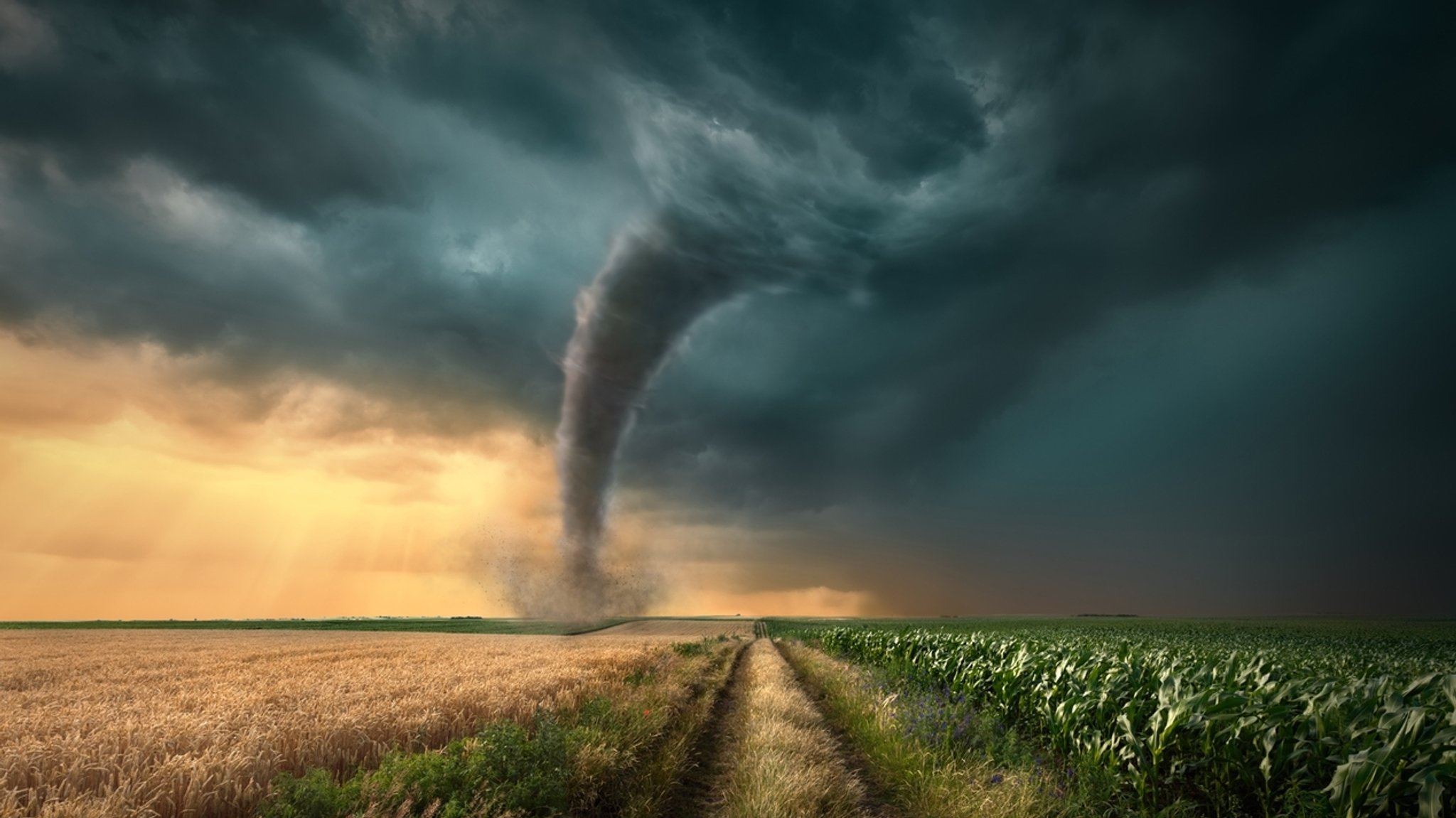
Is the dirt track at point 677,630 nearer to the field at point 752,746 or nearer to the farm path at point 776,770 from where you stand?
the farm path at point 776,770

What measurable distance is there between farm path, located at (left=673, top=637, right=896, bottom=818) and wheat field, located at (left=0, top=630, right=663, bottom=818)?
3433 millimetres

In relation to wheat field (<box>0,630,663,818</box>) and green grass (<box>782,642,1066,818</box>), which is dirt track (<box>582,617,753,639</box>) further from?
green grass (<box>782,642,1066,818</box>)

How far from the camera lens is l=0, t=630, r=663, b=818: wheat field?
670 centimetres

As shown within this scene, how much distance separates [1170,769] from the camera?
8.49 metres

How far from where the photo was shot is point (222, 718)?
10047 mm

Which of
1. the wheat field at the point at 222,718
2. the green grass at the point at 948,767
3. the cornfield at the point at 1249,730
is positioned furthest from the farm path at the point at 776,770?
the cornfield at the point at 1249,730

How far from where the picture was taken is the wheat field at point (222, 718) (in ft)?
22.0

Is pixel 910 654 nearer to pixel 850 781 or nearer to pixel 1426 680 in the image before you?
pixel 850 781

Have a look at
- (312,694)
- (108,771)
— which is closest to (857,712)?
(312,694)

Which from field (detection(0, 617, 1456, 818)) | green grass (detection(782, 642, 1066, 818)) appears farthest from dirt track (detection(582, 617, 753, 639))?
green grass (detection(782, 642, 1066, 818))

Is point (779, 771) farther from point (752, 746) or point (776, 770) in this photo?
point (752, 746)

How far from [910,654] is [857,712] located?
38.1 ft

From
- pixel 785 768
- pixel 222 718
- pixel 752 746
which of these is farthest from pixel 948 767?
pixel 222 718

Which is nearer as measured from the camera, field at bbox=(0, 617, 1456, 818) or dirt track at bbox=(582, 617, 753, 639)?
field at bbox=(0, 617, 1456, 818)
